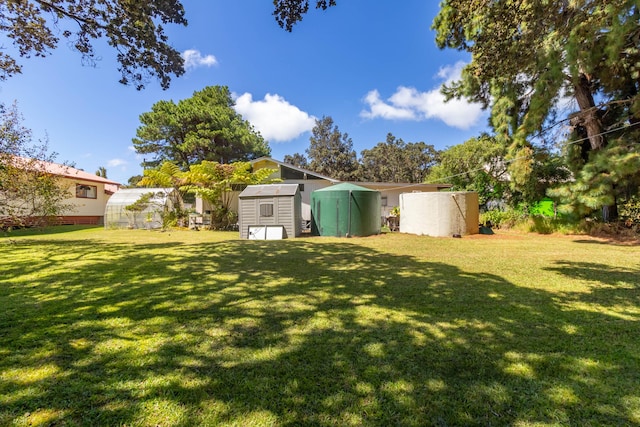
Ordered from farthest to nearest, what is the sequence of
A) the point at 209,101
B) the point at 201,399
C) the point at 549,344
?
the point at 209,101 < the point at 549,344 < the point at 201,399

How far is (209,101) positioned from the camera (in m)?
26.6

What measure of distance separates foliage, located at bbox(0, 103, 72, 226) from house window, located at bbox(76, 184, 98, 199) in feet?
37.4

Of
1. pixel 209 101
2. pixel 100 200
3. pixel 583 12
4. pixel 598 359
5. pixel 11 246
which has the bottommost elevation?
pixel 598 359

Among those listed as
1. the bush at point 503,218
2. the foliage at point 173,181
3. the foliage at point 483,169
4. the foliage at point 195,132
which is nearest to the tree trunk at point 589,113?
the foliage at point 483,169

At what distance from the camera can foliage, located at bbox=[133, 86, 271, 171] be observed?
2411cm

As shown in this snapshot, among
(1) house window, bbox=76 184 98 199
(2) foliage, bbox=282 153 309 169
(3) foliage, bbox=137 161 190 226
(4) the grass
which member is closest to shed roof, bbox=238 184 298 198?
(3) foliage, bbox=137 161 190 226

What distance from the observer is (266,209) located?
40.9 feet

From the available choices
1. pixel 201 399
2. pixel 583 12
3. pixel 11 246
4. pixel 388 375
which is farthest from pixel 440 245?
pixel 11 246

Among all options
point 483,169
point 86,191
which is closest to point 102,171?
point 86,191

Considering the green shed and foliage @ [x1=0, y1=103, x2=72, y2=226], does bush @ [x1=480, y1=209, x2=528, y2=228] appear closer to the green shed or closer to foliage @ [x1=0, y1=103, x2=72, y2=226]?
the green shed

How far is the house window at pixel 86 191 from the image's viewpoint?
19422 millimetres

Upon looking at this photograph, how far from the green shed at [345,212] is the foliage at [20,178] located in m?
9.75

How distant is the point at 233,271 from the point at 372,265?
9.90 ft

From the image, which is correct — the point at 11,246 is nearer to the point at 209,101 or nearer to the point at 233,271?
the point at 233,271
